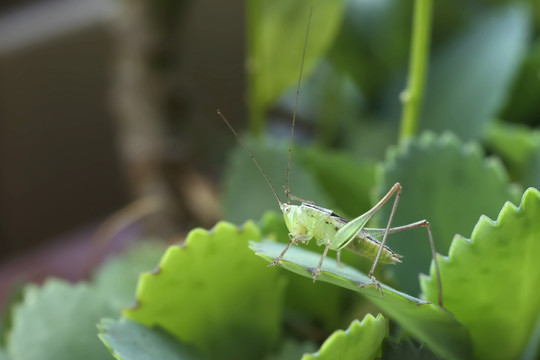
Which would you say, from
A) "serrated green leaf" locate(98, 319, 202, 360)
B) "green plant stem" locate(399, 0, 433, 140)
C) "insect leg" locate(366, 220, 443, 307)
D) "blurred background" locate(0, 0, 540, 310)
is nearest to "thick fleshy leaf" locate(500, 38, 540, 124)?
"blurred background" locate(0, 0, 540, 310)

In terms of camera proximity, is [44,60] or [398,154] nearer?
[398,154]

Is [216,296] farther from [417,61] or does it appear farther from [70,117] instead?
[70,117]

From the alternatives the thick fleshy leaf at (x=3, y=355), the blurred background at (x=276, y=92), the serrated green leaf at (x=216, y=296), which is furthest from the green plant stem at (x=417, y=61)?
the thick fleshy leaf at (x=3, y=355)

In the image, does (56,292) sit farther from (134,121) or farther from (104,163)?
(104,163)

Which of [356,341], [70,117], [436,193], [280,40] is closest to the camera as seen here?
[356,341]

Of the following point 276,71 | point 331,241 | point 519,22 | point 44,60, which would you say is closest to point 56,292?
point 331,241

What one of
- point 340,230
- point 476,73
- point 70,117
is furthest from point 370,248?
point 70,117

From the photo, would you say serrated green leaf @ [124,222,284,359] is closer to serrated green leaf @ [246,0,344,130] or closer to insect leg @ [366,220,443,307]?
insect leg @ [366,220,443,307]

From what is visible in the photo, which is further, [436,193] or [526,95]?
[526,95]

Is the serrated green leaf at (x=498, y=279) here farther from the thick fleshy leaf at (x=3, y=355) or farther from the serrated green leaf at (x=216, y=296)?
the thick fleshy leaf at (x=3, y=355)
